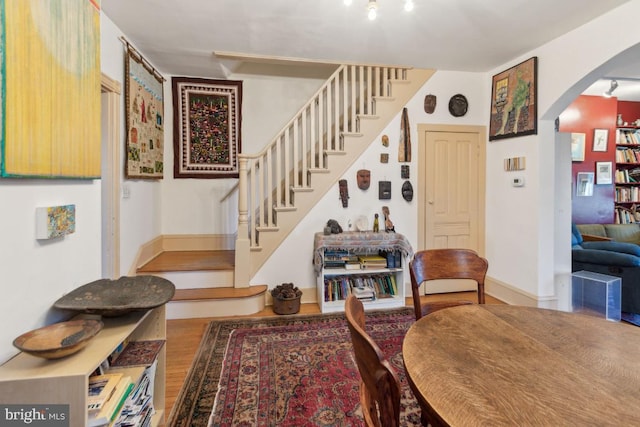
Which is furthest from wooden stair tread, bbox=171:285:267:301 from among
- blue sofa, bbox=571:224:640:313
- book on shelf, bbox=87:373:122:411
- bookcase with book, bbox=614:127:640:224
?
bookcase with book, bbox=614:127:640:224

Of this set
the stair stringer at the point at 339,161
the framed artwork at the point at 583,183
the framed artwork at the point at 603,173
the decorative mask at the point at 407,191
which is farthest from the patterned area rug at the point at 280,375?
the framed artwork at the point at 603,173

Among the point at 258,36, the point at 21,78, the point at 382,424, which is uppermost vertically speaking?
the point at 258,36

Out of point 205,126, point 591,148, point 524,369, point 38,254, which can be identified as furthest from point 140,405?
point 591,148

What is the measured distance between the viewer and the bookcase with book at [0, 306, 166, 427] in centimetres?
101

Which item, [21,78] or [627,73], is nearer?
[21,78]

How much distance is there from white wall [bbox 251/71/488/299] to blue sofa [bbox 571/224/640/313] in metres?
1.86

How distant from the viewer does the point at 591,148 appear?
508 centimetres

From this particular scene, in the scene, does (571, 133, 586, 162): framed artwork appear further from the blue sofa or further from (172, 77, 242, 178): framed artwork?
(172, 77, 242, 178): framed artwork

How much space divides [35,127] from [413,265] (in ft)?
5.91

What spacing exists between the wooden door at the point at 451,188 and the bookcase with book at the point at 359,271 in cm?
62

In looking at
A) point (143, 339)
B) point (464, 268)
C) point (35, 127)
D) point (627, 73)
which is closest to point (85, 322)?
point (143, 339)

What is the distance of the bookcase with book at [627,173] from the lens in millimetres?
5303

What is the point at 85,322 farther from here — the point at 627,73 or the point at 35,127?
the point at 627,73

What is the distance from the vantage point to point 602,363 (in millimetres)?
961
